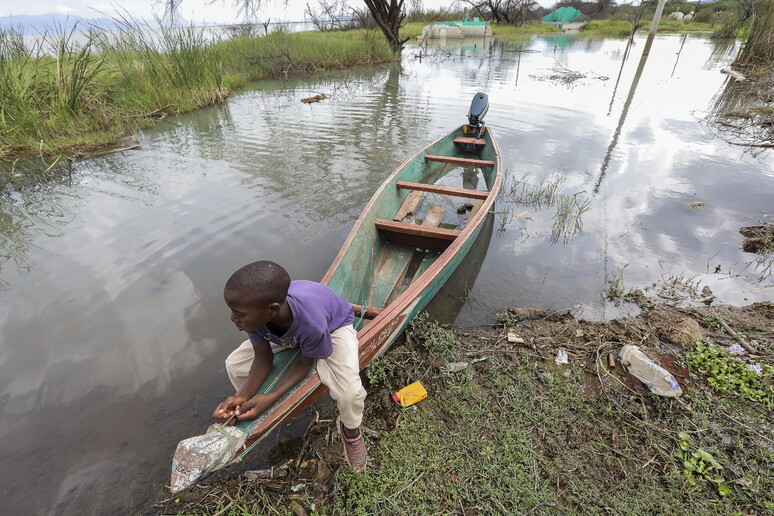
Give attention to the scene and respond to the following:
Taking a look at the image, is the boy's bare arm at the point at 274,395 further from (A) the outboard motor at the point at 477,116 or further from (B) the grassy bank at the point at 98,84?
(B) the grassy bank at the point at 98,84

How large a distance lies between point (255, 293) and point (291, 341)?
458 millimetres

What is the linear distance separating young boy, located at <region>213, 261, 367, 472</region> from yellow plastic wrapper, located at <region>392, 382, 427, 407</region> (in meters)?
0.49

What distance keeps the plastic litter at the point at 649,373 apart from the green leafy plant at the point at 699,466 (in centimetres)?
33

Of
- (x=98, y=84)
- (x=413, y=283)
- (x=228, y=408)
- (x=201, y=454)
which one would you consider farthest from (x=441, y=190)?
(x=98, y=84)

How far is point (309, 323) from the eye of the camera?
1687mm

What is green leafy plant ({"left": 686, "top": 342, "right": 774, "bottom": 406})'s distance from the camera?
7.37ft

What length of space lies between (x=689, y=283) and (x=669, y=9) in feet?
166

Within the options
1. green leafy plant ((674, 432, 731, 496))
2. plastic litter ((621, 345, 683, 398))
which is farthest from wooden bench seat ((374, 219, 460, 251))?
green leafy plant ((674, 432, 731, 496))

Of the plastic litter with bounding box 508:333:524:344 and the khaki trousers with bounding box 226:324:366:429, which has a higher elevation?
the khaki trousers with bounding box 226:324:366:429

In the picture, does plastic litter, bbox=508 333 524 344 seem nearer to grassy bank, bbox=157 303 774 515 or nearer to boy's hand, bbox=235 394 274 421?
grassy bank, bbox=157 303 774 515

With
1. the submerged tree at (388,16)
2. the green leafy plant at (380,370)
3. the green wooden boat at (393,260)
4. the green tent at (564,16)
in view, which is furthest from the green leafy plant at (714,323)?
the green tent at (564,16)

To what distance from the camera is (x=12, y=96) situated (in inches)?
234

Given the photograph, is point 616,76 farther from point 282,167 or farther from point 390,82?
point 282,167

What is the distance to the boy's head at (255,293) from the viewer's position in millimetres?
1451
